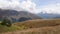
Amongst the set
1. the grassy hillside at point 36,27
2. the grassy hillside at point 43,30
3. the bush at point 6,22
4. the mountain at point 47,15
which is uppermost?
the mountain at point 47,15

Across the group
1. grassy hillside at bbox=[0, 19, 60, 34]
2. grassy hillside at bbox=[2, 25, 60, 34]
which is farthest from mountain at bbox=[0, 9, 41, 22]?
grassy hillside at bbox=[2, 25, 60, 34]

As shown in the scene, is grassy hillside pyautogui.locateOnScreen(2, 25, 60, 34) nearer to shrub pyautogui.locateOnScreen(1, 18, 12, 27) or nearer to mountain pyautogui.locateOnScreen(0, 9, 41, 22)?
shrub pyautogui.locateOnScreen(1, 18, 12, 27)

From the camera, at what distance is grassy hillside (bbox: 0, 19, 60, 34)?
430cm

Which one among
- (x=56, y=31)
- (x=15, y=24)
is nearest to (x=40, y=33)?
(x=56, y=31)

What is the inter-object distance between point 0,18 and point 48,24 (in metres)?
1.34

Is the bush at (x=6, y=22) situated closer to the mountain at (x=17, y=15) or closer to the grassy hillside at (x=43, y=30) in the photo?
the mountain at (x=17, y=15)

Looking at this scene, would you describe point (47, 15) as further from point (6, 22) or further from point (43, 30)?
point (6, 22)

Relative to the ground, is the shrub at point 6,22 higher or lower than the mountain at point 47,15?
lower

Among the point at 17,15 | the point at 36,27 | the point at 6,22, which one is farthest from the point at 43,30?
the point at 6,22

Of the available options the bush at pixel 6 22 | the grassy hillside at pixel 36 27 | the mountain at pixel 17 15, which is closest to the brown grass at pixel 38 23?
the grassy hillside at pixel 36 27

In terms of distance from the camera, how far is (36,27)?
4480 millimetres

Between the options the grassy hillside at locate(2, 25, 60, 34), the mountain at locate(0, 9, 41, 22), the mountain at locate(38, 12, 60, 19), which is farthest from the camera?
the mountain at locate(38, 12, 60, 19)

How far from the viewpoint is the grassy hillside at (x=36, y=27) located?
430 cm

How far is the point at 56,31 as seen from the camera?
445 cm
